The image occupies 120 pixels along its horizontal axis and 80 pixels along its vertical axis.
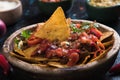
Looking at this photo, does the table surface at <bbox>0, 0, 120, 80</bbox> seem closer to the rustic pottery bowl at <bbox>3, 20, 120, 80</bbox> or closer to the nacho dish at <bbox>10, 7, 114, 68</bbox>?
the nacho dish at <bbox>10, 7, 114, 68</bbox>

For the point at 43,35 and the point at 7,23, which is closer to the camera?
the point at 43,35

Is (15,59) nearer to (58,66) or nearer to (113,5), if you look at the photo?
(58,66)

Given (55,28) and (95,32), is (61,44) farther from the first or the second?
(95,32)

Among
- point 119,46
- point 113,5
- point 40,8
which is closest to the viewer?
point 119,46

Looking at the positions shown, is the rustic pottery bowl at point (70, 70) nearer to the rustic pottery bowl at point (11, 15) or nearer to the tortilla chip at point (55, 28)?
the tortilla chip at point (55, 28)

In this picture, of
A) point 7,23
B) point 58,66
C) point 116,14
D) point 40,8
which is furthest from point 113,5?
point 58,66

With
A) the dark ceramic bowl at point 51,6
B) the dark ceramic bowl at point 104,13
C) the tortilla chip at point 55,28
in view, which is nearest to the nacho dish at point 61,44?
the tortilla chip at point 55,28

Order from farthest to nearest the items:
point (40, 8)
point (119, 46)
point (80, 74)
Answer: point (40, 8) < point (119, 46) < point (80, 74)

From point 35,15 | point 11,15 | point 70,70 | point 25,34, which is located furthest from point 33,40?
point 35,15
